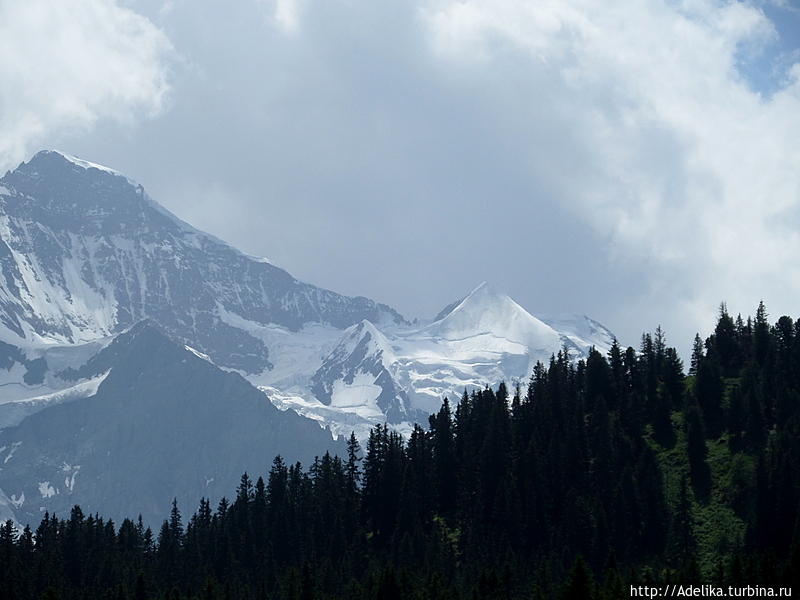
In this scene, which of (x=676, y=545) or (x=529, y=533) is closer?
(x=676, y=545)

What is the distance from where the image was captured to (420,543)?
190m

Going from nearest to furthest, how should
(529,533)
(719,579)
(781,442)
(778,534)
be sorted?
(719,579), (778,534), (781,442), (529,533)

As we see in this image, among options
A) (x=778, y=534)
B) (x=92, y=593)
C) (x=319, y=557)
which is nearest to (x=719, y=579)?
(x=778, y=534)

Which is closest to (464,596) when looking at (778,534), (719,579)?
(719,579)

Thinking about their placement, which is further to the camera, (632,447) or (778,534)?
(632,447)

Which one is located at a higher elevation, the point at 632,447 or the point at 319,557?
the point at 632,447

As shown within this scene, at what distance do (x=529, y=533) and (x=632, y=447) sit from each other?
1896 cm

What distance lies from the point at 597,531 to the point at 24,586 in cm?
7405

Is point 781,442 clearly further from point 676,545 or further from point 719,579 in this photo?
point 719,579

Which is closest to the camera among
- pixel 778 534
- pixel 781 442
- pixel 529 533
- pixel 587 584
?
pixel 587 584

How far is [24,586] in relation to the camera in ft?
603

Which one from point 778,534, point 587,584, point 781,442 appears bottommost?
point 587,584

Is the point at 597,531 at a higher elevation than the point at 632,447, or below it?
below

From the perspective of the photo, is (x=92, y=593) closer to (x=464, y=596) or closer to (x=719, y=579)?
(x=464, y=596)
